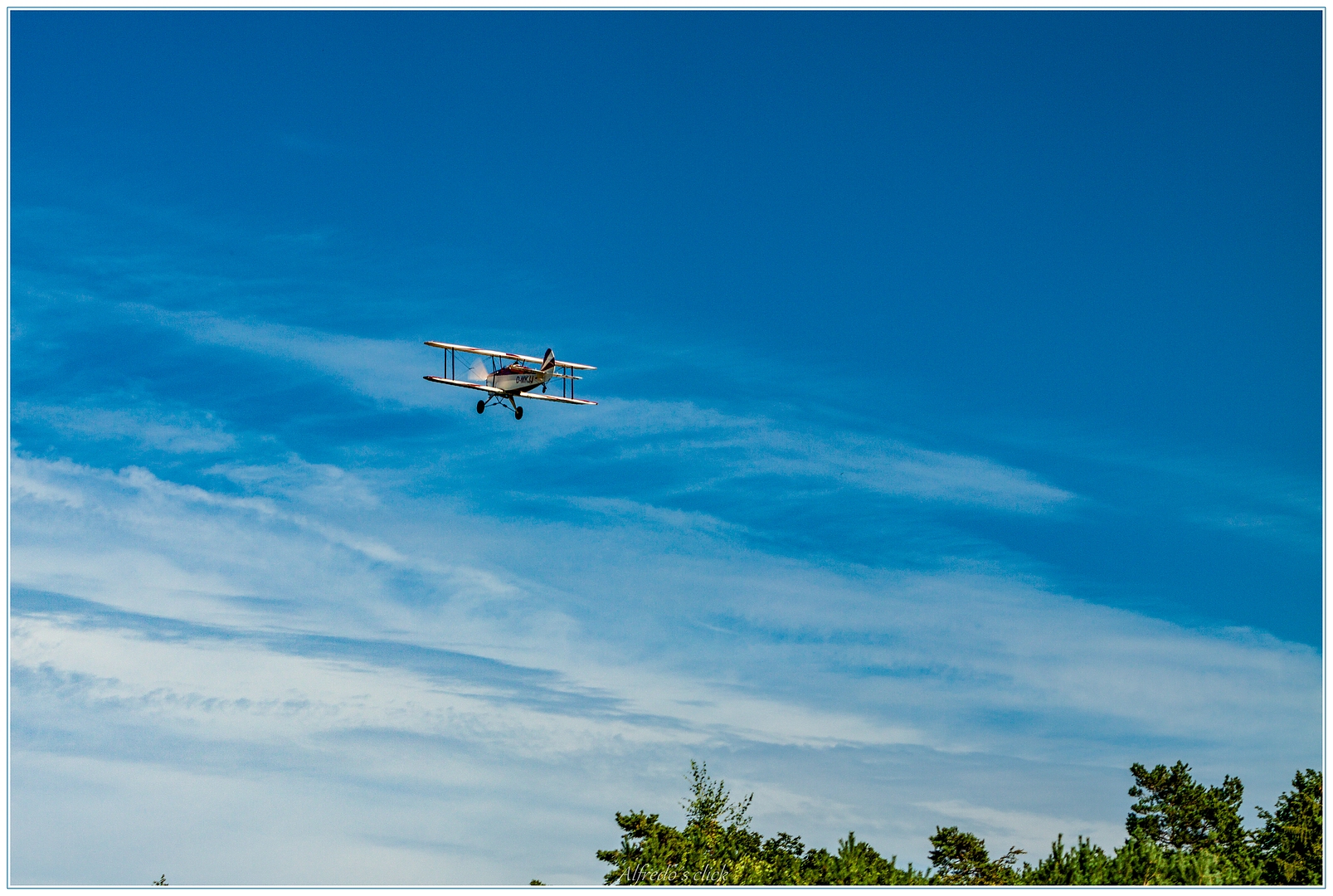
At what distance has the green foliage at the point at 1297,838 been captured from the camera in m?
90.9

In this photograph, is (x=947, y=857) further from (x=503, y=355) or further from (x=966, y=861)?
(x=503, y=355)

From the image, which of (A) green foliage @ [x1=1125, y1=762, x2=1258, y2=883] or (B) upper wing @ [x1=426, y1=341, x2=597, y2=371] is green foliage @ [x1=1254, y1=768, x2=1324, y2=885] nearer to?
(A) green foliage @ [x1=1125, y1=762, x2=1258, y2=883]

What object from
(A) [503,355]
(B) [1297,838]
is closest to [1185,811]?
(B) [1297,838]

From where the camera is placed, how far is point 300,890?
47.7 m

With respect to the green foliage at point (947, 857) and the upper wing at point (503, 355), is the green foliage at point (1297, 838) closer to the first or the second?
the green foliage at point (947, 857)

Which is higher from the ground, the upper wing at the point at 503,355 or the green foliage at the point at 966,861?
the upper wing at the point at 503,355

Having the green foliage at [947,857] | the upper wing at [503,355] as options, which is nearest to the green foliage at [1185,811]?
the green foliage at [947,857]

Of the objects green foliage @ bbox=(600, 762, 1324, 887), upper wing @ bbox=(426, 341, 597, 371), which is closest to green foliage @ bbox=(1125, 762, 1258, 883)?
green foliage @ bbox=(600, 762, 1324, 887)

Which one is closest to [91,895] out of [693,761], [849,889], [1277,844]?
[849,889]

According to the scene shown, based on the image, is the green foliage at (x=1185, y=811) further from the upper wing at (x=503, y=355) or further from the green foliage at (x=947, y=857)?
the upper wing at (x=503, y=355)

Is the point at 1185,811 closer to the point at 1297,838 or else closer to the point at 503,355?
the point at 1297,838

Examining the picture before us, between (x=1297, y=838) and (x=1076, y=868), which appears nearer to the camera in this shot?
(x=1076, y=868)

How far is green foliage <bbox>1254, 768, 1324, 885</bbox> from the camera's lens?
90.9 metres

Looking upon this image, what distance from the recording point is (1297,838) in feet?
320
